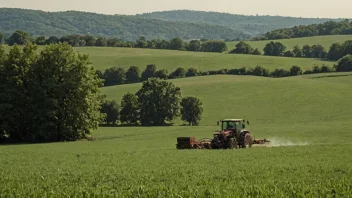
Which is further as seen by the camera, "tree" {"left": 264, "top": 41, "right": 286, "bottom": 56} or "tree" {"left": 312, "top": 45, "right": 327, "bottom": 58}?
"tree" {"left": 264, "top": 41, "right": 286, "bottom": 56}

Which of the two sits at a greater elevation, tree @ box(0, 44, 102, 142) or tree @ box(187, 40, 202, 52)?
tree @ box(187, 40, 202, 52)

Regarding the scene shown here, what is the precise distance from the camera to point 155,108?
82.7 m

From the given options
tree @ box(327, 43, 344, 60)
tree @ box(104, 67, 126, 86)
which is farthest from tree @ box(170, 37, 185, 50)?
tree @ box(104, 67, 126, 86)

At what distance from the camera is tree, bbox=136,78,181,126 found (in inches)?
3236

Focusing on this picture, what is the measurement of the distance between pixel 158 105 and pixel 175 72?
4955cm

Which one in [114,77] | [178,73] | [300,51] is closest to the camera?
[114,77]

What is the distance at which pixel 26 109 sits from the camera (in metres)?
57.3

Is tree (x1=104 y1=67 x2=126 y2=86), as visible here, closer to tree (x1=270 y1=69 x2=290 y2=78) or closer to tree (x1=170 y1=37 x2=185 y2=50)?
tree (x1=270 y1=69 x2=290 y2=78)

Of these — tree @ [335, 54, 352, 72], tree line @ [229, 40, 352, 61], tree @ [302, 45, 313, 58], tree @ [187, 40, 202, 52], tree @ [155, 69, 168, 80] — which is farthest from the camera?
tree @ [187, 40, 202, 52]

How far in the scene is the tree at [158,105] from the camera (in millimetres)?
82188

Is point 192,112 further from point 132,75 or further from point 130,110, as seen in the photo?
point 132,75

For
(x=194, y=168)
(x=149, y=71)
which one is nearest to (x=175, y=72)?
(x=149, y=71)

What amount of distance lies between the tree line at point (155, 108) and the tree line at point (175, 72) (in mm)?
40774

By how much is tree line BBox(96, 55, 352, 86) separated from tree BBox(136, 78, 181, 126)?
42.6 meters
